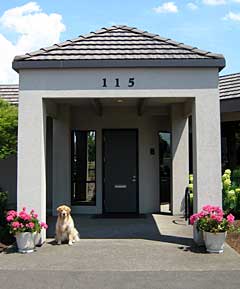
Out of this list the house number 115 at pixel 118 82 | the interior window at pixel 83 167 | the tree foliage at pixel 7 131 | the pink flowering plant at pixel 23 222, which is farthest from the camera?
the interior window at pixel 83 167

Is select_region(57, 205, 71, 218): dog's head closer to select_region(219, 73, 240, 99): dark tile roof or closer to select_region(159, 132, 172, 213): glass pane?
select_region(159, 132, 172, 213): glass pane

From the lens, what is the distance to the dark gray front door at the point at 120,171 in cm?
1324

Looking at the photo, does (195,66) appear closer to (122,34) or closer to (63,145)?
(122,34)

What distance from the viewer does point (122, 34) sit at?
32.9 ft

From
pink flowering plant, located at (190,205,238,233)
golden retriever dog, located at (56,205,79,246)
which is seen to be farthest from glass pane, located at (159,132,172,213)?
golden retriever dog, located at (56,205,79,246)

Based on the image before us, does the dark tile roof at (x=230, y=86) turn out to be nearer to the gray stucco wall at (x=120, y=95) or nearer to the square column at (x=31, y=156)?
the gray stucco wall at (x=120, y=95)

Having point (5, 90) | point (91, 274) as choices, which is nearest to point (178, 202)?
point (91, 274)

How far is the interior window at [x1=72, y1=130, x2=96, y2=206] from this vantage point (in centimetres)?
1334

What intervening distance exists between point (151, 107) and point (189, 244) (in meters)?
5.55

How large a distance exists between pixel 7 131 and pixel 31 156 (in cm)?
249

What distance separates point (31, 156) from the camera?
8656 millimetres

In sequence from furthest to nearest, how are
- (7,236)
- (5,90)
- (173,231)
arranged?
(5,90) → (173,231) → (7,236)

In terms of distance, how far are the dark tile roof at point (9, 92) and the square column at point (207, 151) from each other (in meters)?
8.32

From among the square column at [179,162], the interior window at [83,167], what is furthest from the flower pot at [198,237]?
the interior window at [83,167]
